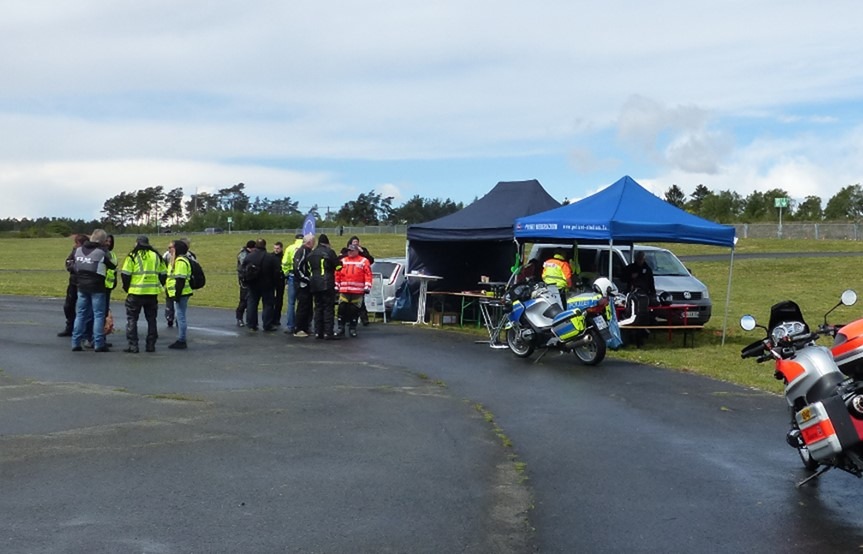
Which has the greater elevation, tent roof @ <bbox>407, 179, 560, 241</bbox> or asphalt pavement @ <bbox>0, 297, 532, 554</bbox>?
tent roof @ <bbox>407, 179, 560, 241</bbox>

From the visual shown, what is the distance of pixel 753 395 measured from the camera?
11.5m

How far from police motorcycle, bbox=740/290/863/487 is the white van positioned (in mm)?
10345

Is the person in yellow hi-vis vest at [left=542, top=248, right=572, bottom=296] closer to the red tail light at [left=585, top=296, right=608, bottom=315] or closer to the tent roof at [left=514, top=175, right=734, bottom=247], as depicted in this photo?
the tent roof at [left=514, top=175, right=734, bottom=247]

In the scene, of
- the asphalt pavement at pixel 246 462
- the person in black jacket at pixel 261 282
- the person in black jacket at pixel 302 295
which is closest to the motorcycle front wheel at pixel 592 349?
the asphalt pavement at pixel 246 462

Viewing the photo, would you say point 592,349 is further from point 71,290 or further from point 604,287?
point 71,290

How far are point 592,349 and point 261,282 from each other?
23.9 ft

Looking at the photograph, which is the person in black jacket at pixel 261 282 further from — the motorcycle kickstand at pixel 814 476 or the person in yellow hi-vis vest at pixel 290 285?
the motorcycle kickstand at pixel 814 476

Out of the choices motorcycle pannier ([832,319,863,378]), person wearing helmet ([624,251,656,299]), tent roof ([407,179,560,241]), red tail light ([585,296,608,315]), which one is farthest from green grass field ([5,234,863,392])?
motorcycle pannier ([832,319,863,378])

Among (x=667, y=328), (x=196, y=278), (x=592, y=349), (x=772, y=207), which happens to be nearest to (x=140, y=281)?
(x=196, y=278)

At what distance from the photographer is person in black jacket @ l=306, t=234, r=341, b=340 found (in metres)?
17.0

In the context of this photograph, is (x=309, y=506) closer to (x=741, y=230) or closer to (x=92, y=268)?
(x=92, y=268)

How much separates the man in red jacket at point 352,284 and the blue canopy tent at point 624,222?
9.87 feet

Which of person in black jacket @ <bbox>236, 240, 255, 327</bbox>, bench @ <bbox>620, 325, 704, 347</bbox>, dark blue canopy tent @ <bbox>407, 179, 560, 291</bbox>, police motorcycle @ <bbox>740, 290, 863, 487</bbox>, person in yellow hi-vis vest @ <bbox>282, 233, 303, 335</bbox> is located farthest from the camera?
dark blue canopy tent @ <bbox>407, 179, 560, 291</bbox>

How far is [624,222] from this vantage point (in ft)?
52.9
